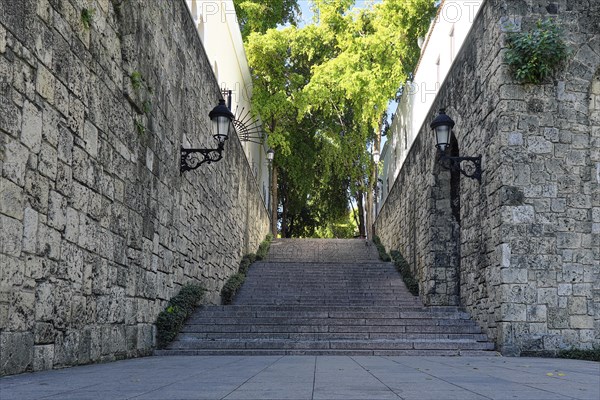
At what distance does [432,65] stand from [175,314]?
9.11 metres

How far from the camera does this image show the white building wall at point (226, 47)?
500 inches

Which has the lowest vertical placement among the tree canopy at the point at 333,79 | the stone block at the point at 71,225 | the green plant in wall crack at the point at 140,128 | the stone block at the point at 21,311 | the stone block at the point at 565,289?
the stone block at the point at 21,311

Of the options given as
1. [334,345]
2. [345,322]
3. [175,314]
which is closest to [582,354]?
[334,345]

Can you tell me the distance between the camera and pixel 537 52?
8.39m

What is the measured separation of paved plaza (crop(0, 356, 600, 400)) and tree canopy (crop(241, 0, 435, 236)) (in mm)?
15930

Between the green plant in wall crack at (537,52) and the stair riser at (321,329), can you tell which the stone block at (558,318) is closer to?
the stair riser at (321,329)

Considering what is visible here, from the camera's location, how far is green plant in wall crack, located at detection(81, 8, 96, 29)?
568 centimetres

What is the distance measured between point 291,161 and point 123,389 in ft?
69.5

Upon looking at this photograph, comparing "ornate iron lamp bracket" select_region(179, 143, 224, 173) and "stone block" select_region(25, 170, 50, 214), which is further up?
"ornate iron lamp bracket" select_region(179, 143, 224, 173)

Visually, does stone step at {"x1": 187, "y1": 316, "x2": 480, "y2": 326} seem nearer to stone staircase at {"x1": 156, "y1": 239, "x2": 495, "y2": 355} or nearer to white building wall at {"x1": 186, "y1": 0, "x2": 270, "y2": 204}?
stone staircase at {"x1": 156, "y1": 239, "x2": 495, "y2": 355}

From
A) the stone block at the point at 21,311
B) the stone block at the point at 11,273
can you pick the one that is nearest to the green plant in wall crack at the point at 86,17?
the stone block at the point at 11,273

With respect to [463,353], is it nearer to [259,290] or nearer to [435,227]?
[435,227]

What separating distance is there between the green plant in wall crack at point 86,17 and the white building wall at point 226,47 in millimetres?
5571

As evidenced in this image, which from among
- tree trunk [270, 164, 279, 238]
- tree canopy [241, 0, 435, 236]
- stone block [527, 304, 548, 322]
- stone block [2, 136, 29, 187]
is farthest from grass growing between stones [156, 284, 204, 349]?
tree trunk [270, 164, 279, 238]
